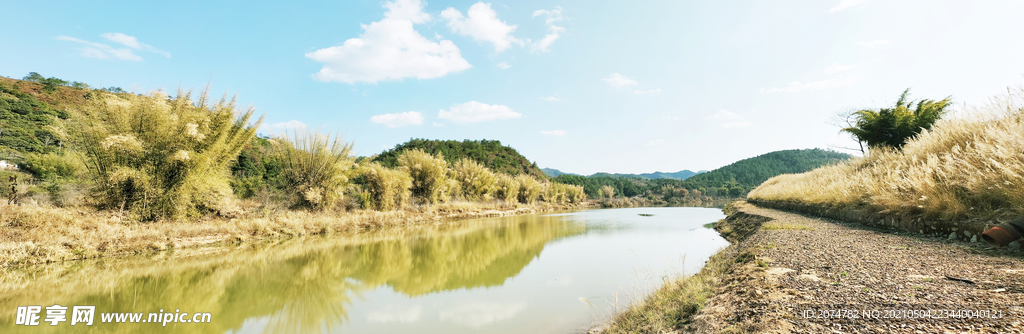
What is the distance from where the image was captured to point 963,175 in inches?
193

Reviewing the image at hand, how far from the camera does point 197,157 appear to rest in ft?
30.1

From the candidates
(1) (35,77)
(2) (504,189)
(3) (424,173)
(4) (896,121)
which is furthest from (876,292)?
(1) (35,77)

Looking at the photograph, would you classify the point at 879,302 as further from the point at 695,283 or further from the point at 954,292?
the point at 695,283

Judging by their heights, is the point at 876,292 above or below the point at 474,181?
below

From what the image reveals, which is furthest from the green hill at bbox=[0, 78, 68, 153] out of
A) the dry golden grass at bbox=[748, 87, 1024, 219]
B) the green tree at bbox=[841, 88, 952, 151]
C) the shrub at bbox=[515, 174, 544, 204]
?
the green tree at bbox=[841, 88, 952, 151]

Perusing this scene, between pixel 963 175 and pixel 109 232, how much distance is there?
1576 centimetres

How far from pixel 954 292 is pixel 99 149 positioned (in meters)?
14.1

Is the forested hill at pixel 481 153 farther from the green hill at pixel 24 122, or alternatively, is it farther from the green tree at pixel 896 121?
the green tree at pixel 896 121

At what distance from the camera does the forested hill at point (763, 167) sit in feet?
233

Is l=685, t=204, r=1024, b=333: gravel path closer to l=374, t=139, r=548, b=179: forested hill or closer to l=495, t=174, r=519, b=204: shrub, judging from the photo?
l=495, t=174, r=519, b=204: shrub

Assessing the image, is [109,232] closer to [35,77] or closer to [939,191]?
[939,191]

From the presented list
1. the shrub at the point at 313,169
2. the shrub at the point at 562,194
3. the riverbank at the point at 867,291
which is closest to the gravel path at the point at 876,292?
the riverbank at the point at 867,291

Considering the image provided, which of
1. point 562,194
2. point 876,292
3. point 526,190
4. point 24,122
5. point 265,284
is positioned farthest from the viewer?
point 562,194

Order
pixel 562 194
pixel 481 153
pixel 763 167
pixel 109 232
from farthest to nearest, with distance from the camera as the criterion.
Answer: pixel 763 167 → pixel 481 153 → pixel 562 194 → pixel 109 232
